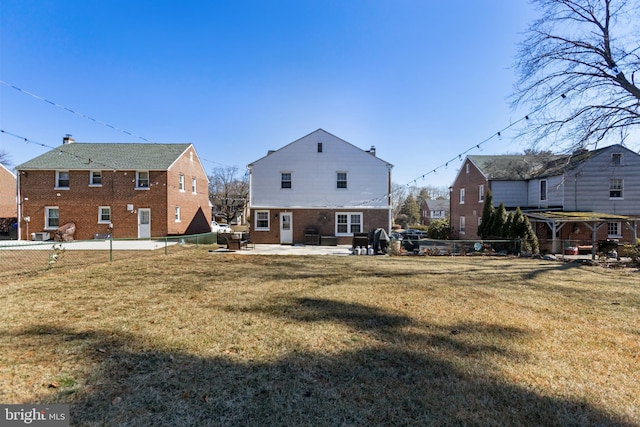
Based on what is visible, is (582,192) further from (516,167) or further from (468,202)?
(468,202)

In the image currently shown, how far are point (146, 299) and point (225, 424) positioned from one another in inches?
191

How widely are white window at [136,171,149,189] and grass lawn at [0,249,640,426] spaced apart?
1588 cm

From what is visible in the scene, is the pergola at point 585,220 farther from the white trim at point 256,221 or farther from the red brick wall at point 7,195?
the red brick wall at point 7,195

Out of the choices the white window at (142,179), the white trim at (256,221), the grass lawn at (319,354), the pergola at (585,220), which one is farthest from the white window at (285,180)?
the pergola at (585,220)

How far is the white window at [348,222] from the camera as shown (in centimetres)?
2138

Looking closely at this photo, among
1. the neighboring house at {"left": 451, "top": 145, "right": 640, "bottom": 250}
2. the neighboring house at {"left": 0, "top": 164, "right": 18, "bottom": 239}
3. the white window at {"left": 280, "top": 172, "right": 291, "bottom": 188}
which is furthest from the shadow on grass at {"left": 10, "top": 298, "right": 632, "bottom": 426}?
the neighboring house at {"left": 0, "top": 164, "right": 18, "bottom": 239}

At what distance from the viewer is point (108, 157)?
2341 cm

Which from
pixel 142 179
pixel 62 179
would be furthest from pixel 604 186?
pixel 62 179

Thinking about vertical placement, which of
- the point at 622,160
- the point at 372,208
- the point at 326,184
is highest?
the point at 622,160

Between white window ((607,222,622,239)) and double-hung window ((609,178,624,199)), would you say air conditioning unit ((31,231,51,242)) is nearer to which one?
white window ((607,222,622,239))

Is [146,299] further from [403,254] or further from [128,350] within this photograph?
[403,254]

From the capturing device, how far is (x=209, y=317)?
5363 mm

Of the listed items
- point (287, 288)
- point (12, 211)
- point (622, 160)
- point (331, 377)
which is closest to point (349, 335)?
point (331, 377)

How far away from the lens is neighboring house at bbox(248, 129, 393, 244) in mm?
21250
